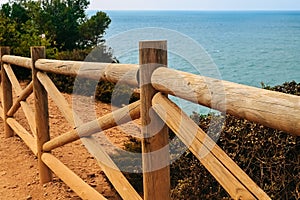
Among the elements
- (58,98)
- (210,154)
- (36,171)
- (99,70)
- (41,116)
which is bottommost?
(36,171)

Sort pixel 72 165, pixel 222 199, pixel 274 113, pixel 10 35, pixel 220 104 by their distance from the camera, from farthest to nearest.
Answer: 1. pixel 10 35
2. pixel 72 165
3. pixel 222 199
4. pixel 220 104
5. pixel 274 113

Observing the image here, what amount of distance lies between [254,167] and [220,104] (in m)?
1.48

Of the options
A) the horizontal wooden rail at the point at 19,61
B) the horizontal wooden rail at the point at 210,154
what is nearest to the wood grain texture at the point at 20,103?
the horizontal wooden rail at the point at 19,61

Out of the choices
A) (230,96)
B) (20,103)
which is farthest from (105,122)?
(20,103)

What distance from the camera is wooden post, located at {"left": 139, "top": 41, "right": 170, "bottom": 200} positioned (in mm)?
2082

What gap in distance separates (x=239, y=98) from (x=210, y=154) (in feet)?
0.98

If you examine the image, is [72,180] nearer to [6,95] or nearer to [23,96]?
[23,96]

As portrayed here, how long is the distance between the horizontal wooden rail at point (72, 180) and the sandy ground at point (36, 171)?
0.25 metres

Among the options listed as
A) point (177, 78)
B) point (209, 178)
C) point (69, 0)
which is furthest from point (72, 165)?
point (69, 0)

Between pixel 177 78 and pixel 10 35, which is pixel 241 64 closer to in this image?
pixel 10 35

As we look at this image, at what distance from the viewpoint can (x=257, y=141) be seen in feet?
9.37

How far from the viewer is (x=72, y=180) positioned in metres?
3.30

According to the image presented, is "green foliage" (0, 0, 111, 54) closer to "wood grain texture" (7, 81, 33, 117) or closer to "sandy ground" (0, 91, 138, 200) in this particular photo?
"wood grain texture" (7, 81, 33, 117)

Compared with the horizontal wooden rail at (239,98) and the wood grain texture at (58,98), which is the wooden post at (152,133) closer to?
the horizontal wooden rail at (239,98)
